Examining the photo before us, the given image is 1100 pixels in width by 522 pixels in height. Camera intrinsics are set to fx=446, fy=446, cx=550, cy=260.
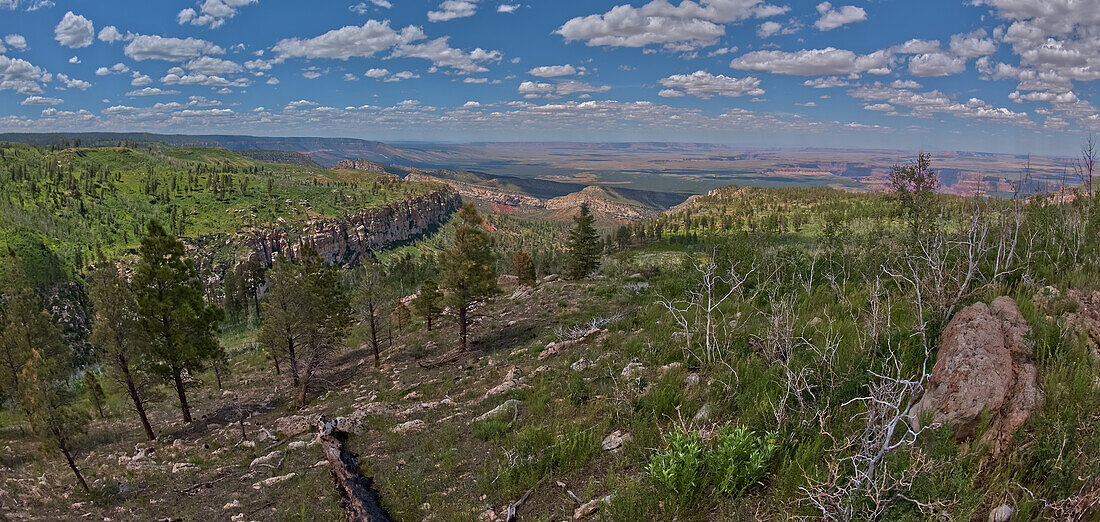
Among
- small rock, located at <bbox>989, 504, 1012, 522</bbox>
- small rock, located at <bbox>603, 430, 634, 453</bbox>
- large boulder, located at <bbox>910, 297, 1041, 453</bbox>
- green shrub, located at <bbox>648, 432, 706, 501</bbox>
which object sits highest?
large boulder, located at <bbox>910, 297, 1041, 453</bbox>

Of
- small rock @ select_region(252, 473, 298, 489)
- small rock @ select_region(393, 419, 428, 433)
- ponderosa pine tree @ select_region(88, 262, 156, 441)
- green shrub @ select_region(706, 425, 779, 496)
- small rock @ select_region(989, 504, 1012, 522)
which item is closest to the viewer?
small rock @ select_region(989, 504, 1012, 522)

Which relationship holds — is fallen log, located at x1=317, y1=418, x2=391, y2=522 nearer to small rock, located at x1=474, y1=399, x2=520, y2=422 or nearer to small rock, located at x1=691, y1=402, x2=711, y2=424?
small rock, located at x1=474, y1=399, x2=520, y2=422

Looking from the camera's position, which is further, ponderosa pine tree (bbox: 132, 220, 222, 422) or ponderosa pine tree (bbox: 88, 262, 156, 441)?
ponderosa pine tree (bbox: 132, 220, 222, 422)

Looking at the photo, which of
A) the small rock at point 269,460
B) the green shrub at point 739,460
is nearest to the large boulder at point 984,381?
the green shrub at point 739,460

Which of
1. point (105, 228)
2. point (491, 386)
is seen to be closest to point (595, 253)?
point (491, 386)

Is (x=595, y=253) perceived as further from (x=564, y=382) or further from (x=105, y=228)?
(x=105, y=228)

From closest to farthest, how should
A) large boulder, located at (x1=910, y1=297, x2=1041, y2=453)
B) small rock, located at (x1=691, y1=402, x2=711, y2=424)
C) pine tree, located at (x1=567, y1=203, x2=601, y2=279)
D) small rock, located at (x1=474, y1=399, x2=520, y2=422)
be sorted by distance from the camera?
large boulder, located at (x1=910, y1=297, x2=1041, y2=453), small rock, located at (x1=691, y1=402, x2=711, y2=424), small rock, located at (x1=474, y1=399, x2=520, y2=422), pine tree, located at (x1=567, y1=203, x2=601, y2=279)

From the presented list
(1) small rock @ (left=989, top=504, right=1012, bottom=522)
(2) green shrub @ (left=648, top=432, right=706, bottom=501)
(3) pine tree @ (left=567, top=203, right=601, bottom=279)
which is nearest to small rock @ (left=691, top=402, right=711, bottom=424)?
(2) green shrub @ (left=648, top=432, right=706, bottom=501)
